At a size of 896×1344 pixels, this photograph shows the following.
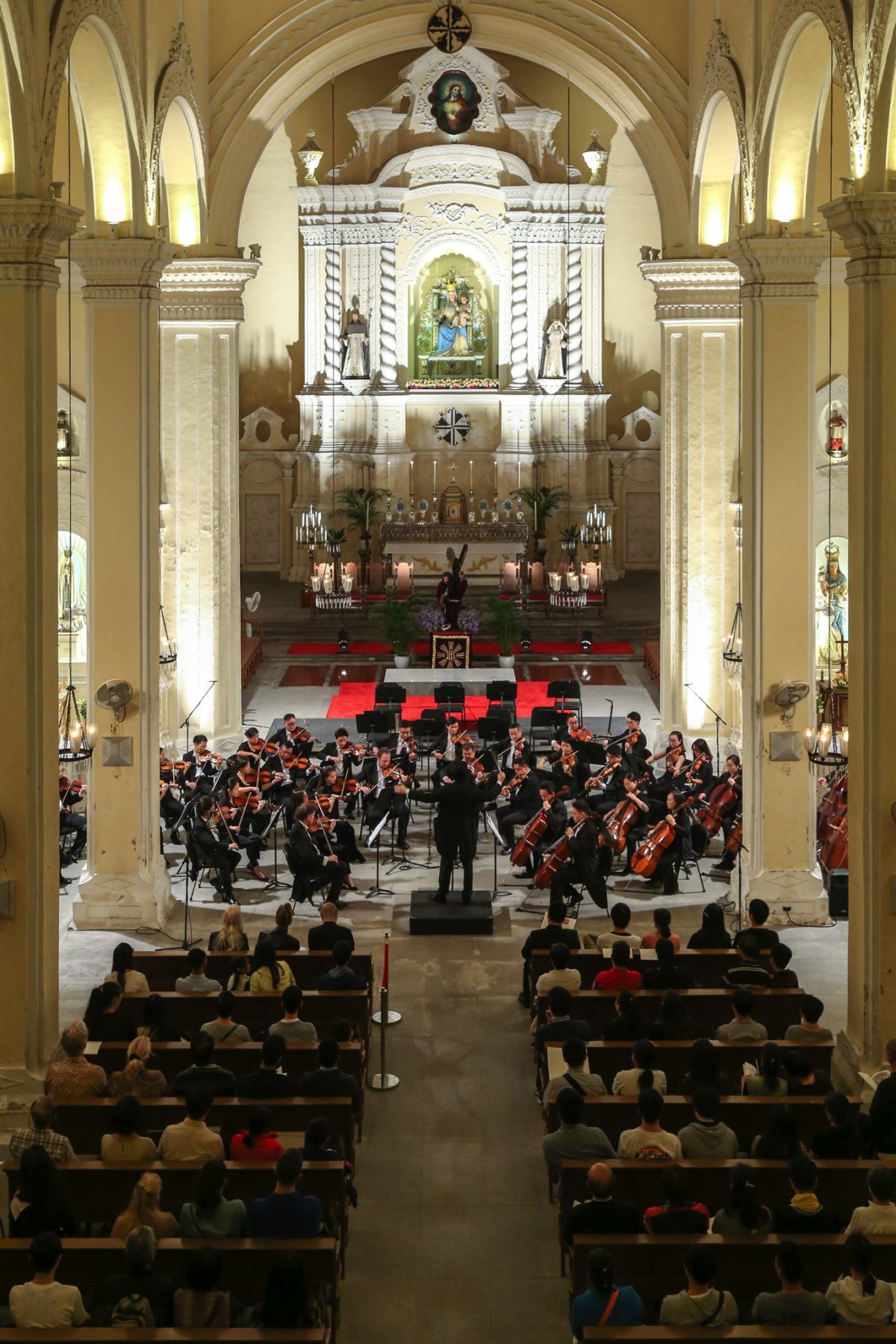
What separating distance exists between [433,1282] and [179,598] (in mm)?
14043

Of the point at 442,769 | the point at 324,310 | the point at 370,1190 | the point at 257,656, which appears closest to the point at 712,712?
the point at 442,769

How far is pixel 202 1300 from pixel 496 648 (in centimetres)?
2388

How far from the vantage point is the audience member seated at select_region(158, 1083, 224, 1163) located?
8938 millimetres

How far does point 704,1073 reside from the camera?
31.2 ft

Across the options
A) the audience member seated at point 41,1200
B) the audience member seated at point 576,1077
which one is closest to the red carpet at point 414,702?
the audience member seated at point 576,1077

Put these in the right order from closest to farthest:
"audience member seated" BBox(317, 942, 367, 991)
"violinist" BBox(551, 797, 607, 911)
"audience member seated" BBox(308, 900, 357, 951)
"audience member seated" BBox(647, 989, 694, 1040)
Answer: "audience member seated" BBox(647, 989, 694, 1040), "audience member seated" BBox(317, 942, 367, 991), "audience member seated" BBox(308, 900, 357, 951), "violinist" BBox(551, 797, 607, 911)

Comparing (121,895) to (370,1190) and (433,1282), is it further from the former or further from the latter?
(433,1282)

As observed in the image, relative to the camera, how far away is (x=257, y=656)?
30.4m

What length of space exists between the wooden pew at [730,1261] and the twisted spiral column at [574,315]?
98.9ft

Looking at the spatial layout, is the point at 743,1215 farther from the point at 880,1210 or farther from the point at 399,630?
the point at 399,630

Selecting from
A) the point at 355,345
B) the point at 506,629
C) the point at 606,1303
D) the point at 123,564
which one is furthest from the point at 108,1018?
the point at 355,345

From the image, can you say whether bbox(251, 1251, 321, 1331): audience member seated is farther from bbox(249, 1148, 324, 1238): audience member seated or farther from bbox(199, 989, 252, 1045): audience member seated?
bbox(199, 989, 252, 1045): audience member seated

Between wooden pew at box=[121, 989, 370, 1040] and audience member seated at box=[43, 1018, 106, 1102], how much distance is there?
1.43m

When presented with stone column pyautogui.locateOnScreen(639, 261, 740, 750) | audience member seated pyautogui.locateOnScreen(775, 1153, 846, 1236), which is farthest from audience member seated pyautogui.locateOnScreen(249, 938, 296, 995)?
stone column pyautogui.locateOnScreen(639, 261, 740, 750)
